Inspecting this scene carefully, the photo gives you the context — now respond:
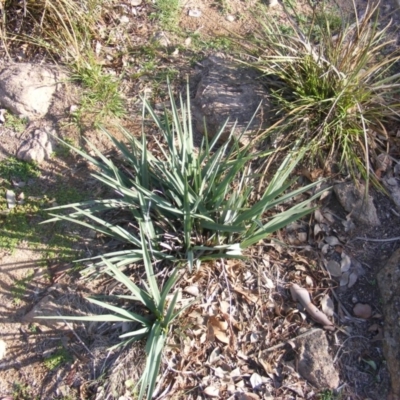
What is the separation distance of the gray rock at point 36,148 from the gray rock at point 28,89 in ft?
0.64

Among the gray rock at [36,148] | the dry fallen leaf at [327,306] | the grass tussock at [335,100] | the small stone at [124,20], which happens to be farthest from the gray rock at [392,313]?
the small stone at [124,20]

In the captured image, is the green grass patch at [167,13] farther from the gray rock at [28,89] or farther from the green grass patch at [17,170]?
the green grass patch at [17,170]

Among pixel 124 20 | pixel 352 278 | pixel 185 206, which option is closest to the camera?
pixel 185 206

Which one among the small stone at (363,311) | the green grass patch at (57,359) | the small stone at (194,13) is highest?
the small stone at (194,13)

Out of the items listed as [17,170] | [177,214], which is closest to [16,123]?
[17,170]

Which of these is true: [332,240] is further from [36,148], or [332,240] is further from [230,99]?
[36,148]

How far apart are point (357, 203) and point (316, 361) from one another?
94 cm

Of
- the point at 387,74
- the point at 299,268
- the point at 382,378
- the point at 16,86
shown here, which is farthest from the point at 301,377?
the point at 16,86

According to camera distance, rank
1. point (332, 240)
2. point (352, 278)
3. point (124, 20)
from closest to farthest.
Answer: point (352, 278), point (332, 240), point (124, 20)

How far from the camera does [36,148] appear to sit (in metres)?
2.95

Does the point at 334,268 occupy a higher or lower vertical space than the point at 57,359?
higher

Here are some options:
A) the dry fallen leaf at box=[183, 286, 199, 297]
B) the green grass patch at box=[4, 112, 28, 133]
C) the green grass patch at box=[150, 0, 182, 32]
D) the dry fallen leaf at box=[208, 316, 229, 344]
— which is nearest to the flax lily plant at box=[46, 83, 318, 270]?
the dry fallen leaf at box=[183, 286, 199, 297]

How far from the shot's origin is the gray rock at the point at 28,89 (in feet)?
10.1

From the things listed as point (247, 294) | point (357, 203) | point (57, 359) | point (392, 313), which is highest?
point (357, 203)
